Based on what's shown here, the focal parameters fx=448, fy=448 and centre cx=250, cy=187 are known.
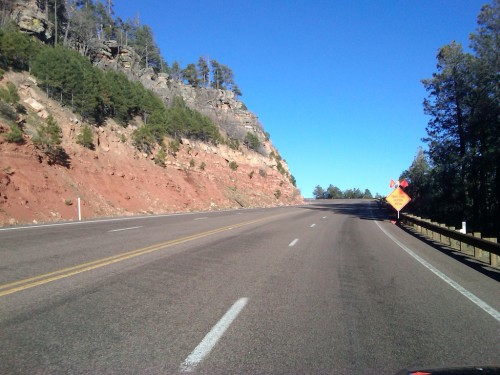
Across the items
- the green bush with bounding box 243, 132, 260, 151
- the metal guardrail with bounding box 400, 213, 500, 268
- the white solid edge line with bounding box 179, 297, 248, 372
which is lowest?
the white solid edge line with bounding box 179, 297, 248, 372

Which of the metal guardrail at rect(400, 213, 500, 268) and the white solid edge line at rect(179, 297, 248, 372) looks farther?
the metal guardrail at rect(400, 213, 500, 268)

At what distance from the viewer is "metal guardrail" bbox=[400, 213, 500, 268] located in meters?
11.9

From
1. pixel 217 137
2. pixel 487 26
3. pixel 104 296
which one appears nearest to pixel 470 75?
pixel 487 26

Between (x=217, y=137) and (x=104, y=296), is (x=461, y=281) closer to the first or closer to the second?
(x=104, y=296)

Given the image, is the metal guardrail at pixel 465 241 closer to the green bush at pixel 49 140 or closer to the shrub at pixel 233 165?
the green bush at pixel 49 140

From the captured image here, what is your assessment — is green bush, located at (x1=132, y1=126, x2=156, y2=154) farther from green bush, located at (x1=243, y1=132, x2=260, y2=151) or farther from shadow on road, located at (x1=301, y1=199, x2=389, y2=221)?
green bush, located at (x1=243, y1=132, x2=260, y2=151)

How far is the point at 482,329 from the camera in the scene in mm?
6023

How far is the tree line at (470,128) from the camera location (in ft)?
98.3

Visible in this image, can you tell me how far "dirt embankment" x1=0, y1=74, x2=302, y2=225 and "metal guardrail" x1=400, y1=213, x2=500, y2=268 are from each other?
22.0 metres

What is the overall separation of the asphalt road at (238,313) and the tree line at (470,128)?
21.3 m

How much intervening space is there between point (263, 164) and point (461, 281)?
2937 inches

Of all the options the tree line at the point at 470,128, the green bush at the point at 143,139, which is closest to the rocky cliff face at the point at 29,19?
the green bush at the point at 143,139

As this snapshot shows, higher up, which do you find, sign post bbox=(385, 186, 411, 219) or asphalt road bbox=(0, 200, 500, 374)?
sign post bbox=(385, 186, 411, 219)

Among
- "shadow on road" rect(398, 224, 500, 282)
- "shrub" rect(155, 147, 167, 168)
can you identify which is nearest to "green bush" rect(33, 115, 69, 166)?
"shrub" rect(155, 147, 167, 168)
